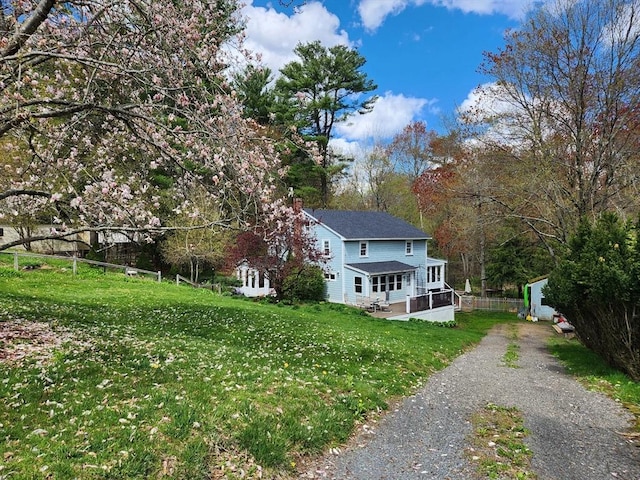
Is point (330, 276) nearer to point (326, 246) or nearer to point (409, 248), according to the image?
point (326, 246)

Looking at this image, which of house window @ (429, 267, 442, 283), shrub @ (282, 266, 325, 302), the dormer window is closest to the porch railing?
the dormer window

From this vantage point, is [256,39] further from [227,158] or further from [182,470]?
[182,470]

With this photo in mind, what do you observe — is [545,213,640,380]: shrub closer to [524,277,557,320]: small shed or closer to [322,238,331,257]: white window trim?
[322,238,331,257]: white window trim

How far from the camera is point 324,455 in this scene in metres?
5.15

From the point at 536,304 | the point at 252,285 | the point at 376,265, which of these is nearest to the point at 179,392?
the point at 376,265

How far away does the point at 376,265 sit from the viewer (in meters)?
28.4

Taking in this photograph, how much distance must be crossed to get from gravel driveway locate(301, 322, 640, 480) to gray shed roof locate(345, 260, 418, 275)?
54.2 feet

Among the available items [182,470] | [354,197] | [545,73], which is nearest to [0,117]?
[182,470]

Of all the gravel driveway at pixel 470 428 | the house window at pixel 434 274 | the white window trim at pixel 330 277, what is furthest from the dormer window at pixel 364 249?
the gravel driveway at pixel 470 428

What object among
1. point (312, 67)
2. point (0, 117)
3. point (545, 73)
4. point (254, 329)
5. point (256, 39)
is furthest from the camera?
point (312, 67)

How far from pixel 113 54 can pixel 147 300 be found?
9.88 m

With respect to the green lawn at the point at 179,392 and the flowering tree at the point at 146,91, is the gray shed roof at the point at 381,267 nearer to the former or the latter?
the green lawn at the point at 179,392

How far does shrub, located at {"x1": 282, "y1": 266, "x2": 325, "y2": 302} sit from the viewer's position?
1014 inches

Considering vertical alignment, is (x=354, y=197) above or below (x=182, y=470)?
above
